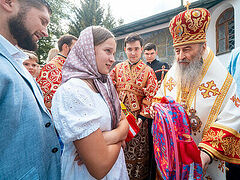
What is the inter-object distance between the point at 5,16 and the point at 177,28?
1966 millimetres

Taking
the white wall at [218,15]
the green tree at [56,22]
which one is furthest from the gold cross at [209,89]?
the green tree at [56,22]

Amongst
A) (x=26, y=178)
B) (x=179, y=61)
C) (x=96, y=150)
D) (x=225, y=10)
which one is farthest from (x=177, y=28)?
(x=225, y=10)

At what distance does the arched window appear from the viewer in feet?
25.4

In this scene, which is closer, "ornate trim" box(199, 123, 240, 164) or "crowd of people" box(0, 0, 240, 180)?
"crowd of people" box(0, 0, 240, 180)

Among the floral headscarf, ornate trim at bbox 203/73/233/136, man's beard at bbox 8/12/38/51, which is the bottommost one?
ornate trim at bbox 203/73/233/136

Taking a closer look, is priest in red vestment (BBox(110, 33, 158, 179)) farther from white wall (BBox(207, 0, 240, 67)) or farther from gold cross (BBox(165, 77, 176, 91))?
white wall (BBox(207, 0, 240, 67))

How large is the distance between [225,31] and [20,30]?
10.2 metres

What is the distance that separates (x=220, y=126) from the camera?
1496 mm

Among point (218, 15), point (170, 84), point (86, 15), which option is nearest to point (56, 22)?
point (86, 15)

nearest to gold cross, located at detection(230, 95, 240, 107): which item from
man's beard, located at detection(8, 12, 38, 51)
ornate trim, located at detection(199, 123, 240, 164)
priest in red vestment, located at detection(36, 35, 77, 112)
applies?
ornate trim, located at detection(199, 123, 240, 164)

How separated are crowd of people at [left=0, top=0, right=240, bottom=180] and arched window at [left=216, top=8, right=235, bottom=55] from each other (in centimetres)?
795

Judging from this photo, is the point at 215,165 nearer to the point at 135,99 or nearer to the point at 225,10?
the point at 135,99

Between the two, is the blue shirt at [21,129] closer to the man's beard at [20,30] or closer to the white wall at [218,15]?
the man's beard at [20,30]

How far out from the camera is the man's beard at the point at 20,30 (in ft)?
3.34
